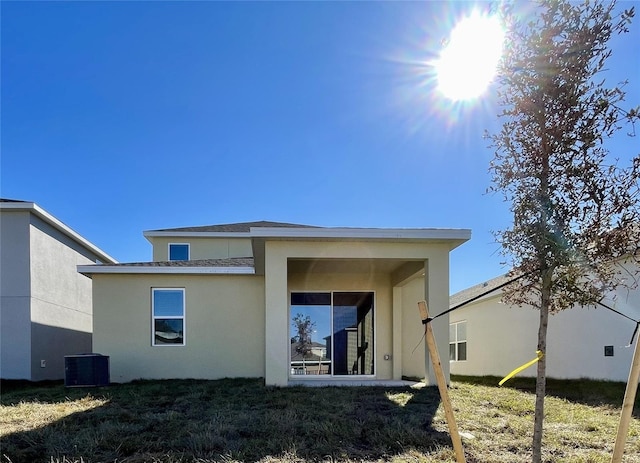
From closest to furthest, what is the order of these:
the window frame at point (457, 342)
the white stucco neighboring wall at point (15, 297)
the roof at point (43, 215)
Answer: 1. the white stucco neighboring wall at point (15, 297)
2. the roof at point (43, 215)
3. the window frame at point (457, 342)

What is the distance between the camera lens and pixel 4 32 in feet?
27.9

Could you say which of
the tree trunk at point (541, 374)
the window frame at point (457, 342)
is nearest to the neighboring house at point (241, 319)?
the window frame at point (457, 342)

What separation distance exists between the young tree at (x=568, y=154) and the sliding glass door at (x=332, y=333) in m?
8.10

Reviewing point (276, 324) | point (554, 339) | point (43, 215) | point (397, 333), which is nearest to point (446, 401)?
point (276, 324)

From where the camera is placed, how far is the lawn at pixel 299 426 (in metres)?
4.20

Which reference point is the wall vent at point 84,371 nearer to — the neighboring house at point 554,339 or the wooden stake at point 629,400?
the neighboring house at point 554,339

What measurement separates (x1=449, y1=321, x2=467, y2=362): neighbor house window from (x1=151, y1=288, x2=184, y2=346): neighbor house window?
10.1 metres

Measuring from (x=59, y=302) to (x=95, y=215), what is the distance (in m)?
4.23

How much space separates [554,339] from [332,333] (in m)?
5.71

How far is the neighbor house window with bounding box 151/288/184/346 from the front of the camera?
1077 cm

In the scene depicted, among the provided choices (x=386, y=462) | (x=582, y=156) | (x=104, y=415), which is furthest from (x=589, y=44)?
(x=104, y=415)

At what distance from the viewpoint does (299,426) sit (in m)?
5.14

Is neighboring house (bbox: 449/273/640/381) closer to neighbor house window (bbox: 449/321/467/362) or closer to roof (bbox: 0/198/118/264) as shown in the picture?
neighbor house window (bbox: 449/321/467/362)

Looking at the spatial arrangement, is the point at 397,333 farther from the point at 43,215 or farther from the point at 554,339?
the point at 43,215
